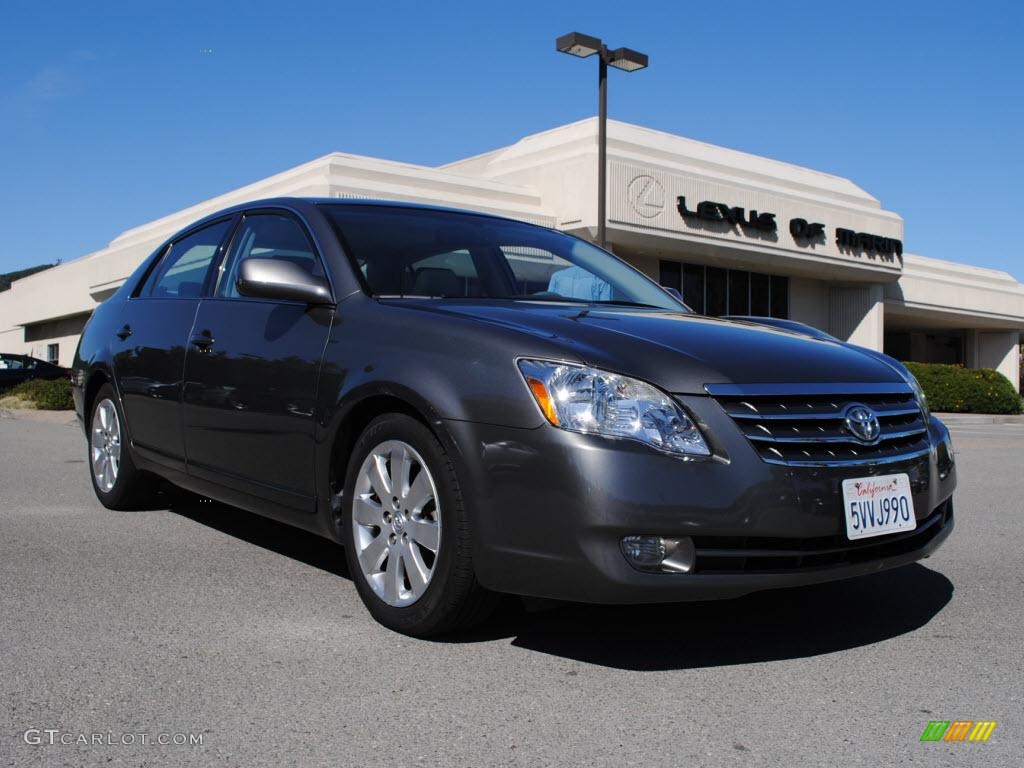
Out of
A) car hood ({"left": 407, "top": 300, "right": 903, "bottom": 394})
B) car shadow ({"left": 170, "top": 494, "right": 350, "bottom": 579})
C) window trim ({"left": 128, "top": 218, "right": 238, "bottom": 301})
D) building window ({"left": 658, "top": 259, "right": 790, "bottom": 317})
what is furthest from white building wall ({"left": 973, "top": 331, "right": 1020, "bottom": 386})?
car hood ({"left": 407, "top": 300, "right": 903, "bottom": 394})

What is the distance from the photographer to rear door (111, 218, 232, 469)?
17.0 ft

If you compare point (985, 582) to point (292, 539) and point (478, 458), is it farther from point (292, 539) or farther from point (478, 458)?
point (292, 539)

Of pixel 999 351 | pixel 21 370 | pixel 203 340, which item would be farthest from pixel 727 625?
pixel 999 351

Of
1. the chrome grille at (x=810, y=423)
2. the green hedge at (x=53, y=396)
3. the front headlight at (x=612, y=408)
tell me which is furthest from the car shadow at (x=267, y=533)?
the green hedge at (x=53, y=396)

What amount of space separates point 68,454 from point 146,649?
7456 millimetres

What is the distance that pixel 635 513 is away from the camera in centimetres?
311

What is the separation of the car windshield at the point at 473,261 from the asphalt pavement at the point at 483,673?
1294 mm

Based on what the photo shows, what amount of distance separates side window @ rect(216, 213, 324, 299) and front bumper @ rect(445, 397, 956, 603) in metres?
1.56

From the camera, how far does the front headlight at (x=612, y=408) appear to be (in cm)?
317

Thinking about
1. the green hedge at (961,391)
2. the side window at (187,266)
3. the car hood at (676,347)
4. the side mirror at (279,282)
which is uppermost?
the side window at (187,266)

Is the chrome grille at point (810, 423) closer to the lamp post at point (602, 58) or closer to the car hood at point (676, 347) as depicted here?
the car hood at point (676, 347)

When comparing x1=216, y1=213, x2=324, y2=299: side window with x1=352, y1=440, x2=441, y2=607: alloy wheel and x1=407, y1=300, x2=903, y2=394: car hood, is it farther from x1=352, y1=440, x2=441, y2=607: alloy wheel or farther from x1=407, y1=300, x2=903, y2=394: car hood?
x1=352, y1=440, x2=441, y2=607: alloy wheel

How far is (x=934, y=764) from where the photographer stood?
264 centimetres

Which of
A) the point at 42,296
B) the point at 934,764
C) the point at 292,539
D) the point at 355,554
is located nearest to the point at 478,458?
the point at 355,554
